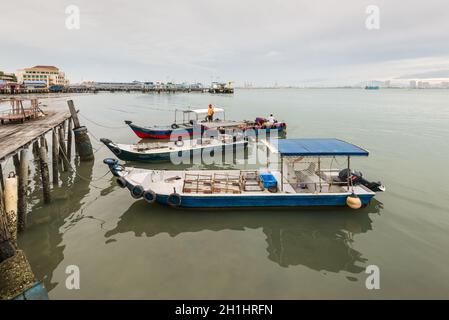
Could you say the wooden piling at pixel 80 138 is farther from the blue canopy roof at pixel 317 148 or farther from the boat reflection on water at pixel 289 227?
the blue canopy roof at pixel 317 148

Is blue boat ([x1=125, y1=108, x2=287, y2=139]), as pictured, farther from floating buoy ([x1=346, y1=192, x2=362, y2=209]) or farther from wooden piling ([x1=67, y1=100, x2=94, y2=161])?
floating buoy ([x1=346, y1=192, x2=362, y2=209])

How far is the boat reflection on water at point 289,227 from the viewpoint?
9.61 m

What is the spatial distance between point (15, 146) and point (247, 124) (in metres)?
24.3

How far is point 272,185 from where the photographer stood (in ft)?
41.2

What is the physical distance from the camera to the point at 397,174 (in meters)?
18.5

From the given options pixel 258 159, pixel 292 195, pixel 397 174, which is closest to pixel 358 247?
pixel 292 195

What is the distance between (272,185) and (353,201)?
361 cm

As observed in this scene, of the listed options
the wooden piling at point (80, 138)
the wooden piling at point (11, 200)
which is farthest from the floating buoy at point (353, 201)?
the wooden piling at point (80, 138)

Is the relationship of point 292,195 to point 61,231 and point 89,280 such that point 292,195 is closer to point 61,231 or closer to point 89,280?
point 89,280

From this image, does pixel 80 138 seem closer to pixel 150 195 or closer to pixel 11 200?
pixel 150 195

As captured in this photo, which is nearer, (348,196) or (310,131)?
(348,196)

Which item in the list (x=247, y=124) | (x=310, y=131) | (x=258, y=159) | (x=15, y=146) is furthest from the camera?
(x=310, y=131)
